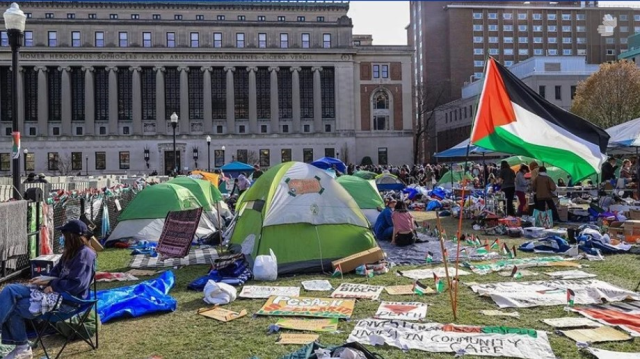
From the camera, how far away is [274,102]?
7038 centimetres

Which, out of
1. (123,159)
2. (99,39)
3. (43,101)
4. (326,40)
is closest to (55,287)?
(123,159)

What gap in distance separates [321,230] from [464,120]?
6476 centimetres

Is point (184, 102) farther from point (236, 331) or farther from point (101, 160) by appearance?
point (236, 331)

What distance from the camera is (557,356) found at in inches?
Result: 222

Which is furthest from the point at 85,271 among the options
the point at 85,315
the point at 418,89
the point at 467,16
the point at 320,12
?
the point at 467,16

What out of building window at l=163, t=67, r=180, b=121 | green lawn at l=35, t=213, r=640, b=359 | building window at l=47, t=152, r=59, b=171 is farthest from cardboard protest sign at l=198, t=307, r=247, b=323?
building window at l=47, t=152, r=59, b=171

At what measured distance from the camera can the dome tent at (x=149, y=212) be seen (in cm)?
1453

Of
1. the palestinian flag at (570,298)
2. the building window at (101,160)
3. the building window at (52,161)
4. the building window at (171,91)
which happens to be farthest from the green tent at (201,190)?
the building window at (52,161)

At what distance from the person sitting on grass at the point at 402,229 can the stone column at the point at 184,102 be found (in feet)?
193

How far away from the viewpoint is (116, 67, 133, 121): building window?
69125 millimetres

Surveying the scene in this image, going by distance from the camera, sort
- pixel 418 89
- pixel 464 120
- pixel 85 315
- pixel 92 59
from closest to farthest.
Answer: pixel 85 315, pixel 92 59, pixel 464 120, pixel 418 89

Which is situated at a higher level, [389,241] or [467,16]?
[467,16]

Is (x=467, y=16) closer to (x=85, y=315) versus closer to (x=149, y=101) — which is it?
(x=149, y=101)

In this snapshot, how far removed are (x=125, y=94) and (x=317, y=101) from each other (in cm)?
2505
